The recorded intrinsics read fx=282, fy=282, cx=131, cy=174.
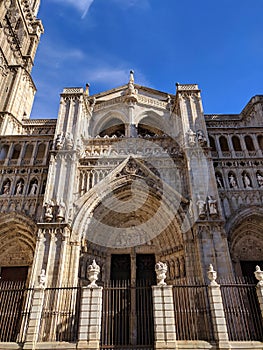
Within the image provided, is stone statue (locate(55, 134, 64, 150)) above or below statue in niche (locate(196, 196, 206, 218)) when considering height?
above

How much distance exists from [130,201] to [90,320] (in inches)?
308

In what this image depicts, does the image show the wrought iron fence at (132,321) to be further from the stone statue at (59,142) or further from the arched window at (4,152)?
the arched window at (4,152)

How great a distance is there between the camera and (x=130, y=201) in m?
15.7

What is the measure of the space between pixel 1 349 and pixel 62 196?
736cm

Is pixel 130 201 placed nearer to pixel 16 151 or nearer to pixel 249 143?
pixel 16 151

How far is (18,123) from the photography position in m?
20.8

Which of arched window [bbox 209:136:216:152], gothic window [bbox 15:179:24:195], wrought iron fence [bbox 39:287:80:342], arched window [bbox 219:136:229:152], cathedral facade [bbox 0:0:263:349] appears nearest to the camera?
wrought iron fence [bbox 39:287:80:342]

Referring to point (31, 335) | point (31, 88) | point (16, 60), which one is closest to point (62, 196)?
point (31, 335)

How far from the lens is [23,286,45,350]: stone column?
8242mm

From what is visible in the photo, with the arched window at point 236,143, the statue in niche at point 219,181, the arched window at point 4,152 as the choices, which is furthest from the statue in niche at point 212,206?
the arched window at point 4,152

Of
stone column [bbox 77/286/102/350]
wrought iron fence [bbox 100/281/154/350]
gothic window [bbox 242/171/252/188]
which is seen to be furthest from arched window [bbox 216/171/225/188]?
stone column [bbox 77/286/102/350]

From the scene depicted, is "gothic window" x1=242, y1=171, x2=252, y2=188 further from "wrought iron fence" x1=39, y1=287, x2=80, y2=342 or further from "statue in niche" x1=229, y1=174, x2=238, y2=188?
"wrought iron fence" x1=39, y1=287, x2=80, y2=342

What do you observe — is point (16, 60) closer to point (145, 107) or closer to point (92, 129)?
point (92, 129)

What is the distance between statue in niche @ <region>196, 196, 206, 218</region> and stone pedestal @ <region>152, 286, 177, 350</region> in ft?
17.0
